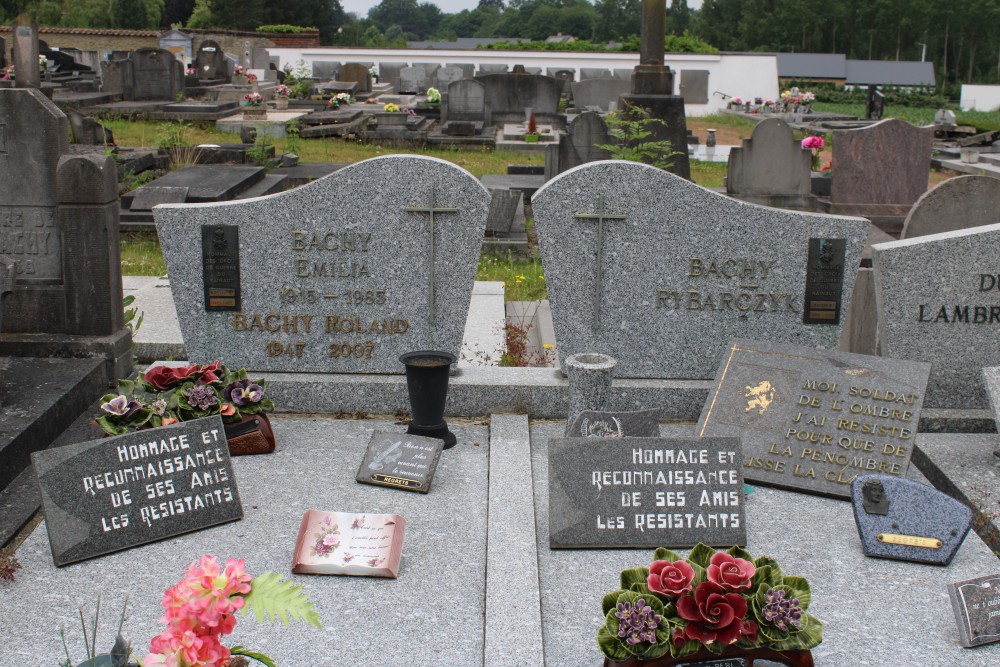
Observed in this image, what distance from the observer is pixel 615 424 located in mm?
4859

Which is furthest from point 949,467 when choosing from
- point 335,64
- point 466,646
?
point 335,64

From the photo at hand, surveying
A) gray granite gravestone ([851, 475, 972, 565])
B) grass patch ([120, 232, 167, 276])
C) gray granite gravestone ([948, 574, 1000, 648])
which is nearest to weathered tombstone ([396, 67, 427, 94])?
grass patch ([120, 232, 167, 276])

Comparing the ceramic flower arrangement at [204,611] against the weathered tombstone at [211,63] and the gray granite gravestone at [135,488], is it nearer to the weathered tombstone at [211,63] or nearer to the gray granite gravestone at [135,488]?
the gray granite gravestone at [135,488]

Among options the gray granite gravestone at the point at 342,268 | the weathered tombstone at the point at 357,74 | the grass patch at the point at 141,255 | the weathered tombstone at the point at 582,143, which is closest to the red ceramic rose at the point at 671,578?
the gray granite gravestone at the point at 342,268

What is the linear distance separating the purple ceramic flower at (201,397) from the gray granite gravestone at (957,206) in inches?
186

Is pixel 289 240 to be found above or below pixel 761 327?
above

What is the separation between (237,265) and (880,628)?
3.74 meters

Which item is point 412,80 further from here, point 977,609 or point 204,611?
point 204,611

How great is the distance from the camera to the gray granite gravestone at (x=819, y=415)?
4.89 metres

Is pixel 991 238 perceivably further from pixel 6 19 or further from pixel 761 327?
pixel 6 19

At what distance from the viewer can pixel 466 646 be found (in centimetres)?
357

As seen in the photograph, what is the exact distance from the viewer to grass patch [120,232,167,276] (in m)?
9.25

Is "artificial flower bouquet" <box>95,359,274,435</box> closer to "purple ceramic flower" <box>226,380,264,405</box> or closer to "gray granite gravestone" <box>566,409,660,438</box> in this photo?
"purple ceramic flower" <box>226,380,264,405</box>

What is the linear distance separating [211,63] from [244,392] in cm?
2975
